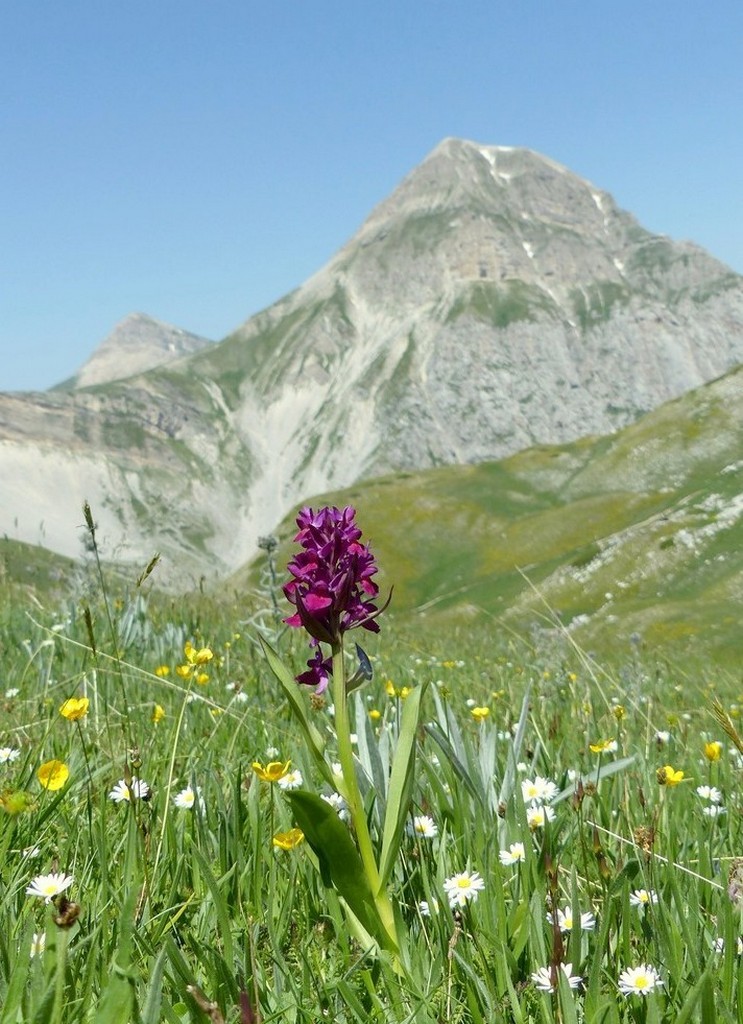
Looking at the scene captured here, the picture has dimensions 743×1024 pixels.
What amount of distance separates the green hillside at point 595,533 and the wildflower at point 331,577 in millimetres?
23794

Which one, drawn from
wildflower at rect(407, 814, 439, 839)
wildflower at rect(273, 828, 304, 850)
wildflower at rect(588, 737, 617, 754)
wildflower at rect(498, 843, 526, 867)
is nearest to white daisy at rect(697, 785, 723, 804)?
wildflower at rect(588, 737, 617, 754)

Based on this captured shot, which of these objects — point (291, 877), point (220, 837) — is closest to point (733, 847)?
point (291, 877)

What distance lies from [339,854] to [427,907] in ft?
1.80

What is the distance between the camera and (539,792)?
3.63 meters

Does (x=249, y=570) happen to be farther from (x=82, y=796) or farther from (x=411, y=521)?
(x=82, y=796)

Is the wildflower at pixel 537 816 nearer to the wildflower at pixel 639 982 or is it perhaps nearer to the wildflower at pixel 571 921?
the wildflower at pixel 571 921

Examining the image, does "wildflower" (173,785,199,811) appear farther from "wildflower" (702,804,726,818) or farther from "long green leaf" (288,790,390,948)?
"wildflower" (702,804,726,818)

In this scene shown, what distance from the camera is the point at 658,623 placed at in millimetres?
55062

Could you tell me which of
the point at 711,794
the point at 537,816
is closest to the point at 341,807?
the point at 537,816

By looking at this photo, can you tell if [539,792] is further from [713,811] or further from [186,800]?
[186,800]

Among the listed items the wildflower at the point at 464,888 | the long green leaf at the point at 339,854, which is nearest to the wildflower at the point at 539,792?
the wildflower at the point at 464,888

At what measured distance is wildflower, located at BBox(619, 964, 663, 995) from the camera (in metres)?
2.31

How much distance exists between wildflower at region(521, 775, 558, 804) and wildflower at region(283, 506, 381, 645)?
4.40ft

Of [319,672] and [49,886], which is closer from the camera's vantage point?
[49,886]
